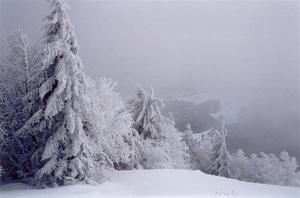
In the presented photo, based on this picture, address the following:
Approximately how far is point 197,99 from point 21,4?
919 centimetres

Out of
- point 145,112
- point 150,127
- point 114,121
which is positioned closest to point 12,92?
point 114,121

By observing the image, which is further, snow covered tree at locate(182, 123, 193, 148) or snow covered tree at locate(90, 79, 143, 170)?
snow covered tree at locate(182, 123, 193, 148)

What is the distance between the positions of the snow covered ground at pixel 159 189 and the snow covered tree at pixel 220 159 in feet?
56.9

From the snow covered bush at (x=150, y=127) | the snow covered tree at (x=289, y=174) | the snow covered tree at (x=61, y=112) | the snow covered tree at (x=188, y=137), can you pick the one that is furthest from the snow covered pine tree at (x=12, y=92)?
the snow covered tree at (x=188, y=137)

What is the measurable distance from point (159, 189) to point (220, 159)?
20.6 m

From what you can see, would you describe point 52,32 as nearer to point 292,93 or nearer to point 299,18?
point 299,18

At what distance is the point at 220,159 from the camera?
1252 inches

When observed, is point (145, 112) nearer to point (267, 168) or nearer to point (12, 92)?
point (12, 92)

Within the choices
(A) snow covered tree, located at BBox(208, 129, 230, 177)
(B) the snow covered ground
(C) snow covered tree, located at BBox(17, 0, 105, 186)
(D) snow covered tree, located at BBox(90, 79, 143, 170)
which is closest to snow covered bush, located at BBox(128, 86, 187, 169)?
(D) snow covered tree, located at BBox(90, 79, 143, 170)

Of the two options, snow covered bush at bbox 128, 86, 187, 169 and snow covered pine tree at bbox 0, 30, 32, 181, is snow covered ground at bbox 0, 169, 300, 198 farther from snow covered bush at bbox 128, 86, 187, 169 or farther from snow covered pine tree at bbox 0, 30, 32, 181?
snow covered bush at bbox 128, 86, 187, 169

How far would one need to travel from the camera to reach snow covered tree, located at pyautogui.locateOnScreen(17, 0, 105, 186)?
498 inches

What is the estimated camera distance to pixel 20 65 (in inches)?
620

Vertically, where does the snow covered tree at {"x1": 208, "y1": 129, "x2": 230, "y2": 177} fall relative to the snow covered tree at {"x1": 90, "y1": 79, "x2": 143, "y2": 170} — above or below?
below

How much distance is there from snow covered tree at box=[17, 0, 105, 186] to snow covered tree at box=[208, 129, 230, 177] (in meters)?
19.5
